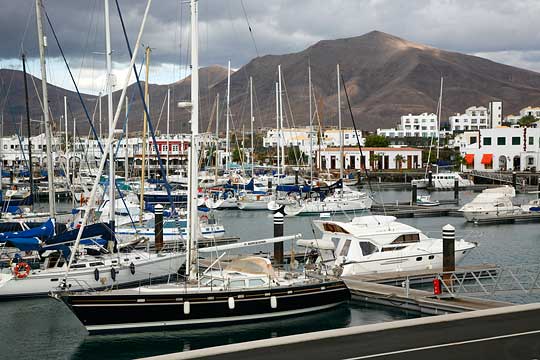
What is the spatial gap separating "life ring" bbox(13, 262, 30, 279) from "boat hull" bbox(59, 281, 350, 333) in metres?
6.58

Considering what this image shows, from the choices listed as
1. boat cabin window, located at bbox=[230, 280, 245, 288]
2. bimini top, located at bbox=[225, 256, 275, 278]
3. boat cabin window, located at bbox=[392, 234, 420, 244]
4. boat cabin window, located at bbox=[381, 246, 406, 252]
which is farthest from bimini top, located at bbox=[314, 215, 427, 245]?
boat cabin window, located at bbox=[230, 280, 245, 288]

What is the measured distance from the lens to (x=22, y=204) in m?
60.0

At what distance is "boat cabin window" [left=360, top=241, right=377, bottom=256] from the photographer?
105ft

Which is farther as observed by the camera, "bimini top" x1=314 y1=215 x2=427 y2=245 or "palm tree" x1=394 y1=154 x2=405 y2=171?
"palm tree" x1=394 y1=154 x2=405 y2=171

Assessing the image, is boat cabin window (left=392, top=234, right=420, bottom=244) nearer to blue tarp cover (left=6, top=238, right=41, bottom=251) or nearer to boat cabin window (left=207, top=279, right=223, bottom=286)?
boat cabin window (left=207, top=279, right=223, bottom=286)

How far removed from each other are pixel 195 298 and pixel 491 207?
42322 millimetres

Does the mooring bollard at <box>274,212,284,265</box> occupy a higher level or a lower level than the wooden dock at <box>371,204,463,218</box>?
higher

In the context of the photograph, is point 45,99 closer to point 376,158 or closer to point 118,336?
point 118,336

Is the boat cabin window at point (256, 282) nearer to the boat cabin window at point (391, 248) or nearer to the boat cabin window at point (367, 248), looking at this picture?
the boat cabin window at point (367, 248)

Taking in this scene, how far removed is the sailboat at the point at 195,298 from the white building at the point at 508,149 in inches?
3691

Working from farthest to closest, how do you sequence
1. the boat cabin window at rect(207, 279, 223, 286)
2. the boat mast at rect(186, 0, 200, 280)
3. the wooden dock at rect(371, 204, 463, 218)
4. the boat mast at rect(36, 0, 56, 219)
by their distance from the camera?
the wooden dock at rect(371, 204, 463, 218), the boat mast at rect(36, 0, 56, 219), the boat cabin window at rect(207, 279, 223, 286), the boat mast at rect(186, 0, 200, 280)

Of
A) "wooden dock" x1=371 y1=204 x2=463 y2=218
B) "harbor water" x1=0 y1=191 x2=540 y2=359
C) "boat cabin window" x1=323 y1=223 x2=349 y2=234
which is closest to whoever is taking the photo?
"harbor water" x1=0 y1=191 x2=540 y2=359

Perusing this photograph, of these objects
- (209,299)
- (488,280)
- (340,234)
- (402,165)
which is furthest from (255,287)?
(402,165)

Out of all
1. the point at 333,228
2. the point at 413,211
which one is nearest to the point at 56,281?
the point at 333,228
